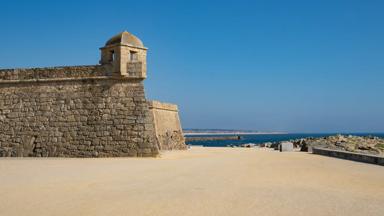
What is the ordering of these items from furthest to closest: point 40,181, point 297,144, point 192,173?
1. point 297,144
2. point 192,173
3. point 40,181

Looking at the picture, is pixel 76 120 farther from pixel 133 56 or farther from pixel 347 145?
pixel 347 145

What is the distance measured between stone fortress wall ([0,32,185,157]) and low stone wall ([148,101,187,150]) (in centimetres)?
604

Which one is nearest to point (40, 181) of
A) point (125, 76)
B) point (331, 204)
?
point (331, 204)

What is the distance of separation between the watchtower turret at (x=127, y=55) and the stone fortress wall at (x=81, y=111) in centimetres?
4

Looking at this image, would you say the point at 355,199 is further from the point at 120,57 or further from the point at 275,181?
the point at 120,57

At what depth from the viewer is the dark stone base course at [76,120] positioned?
14.5 meters

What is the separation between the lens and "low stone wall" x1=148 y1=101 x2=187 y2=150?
21.8m

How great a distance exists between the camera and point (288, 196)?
627 centimetres

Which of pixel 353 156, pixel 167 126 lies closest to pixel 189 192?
pixel 353 156

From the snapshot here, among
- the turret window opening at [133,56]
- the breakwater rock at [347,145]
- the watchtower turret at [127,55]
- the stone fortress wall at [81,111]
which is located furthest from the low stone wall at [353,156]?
the turret window opening at [133,56]

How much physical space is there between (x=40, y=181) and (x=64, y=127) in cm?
755

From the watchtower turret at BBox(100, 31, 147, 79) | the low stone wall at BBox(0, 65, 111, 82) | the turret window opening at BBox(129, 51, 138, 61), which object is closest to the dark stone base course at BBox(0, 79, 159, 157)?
the low stone wall at BBox(0, 65, 111, 82)

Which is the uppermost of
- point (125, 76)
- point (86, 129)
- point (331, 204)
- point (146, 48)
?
point (146, 48)

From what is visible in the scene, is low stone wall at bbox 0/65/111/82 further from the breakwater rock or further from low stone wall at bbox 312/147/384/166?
the breakwater rock
